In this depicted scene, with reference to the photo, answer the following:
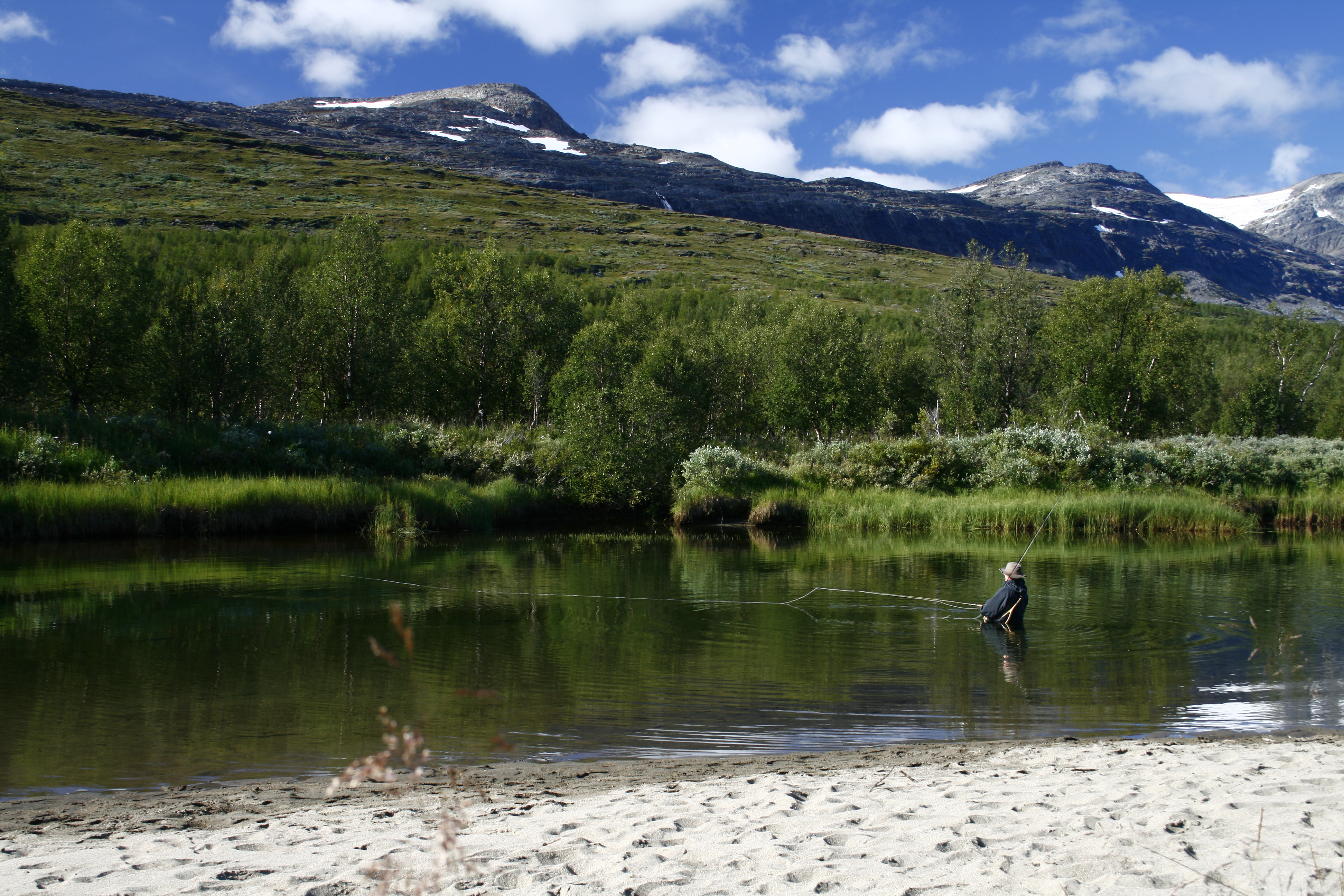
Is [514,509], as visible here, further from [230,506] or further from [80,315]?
[80,315]

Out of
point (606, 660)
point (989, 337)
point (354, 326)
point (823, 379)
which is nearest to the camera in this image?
point (606, 660)

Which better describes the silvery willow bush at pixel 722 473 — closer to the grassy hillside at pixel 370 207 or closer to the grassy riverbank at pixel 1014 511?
the grassy riverbank at pixel 1014 511

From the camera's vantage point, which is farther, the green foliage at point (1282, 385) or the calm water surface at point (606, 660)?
the green foliage at point (1282, 385)

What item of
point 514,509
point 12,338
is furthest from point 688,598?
point 12,338

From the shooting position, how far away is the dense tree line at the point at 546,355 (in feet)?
114

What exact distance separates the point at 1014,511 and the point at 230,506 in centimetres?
2534

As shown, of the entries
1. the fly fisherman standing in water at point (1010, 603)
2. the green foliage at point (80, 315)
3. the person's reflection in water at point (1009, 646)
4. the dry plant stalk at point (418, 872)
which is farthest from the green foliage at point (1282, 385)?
the dry plant stalk at point (418, 872)

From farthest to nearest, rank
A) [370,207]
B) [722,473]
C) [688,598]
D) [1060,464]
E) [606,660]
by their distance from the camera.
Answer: [370,207], [722,473], [1060,464], [688,598], [606,660]

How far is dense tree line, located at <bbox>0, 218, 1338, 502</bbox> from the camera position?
34750 mm

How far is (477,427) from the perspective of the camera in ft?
122

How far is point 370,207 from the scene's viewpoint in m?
109

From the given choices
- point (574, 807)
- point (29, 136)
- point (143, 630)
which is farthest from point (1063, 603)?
point (29, 136)

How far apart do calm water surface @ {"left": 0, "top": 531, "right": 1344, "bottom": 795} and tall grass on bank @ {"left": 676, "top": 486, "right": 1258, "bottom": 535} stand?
848cm

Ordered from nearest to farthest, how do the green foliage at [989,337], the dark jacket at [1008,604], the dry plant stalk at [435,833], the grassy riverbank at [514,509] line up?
the dry plant stalk at [435,833], the dark jacket at [1008,604], the grassy riverbank at [514,509], the green foliage at [989,337]
